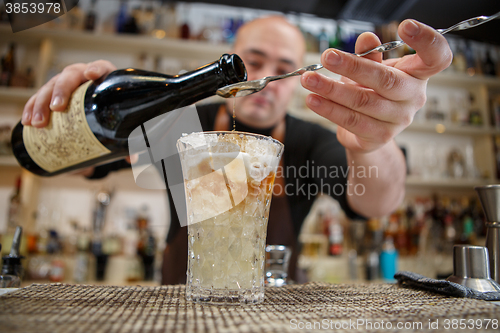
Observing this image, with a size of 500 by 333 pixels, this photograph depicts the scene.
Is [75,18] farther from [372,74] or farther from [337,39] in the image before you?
[372,74]

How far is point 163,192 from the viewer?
250cm

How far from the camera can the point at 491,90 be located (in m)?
2.99

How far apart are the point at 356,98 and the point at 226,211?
30cm

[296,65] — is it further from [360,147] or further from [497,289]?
[497,289]

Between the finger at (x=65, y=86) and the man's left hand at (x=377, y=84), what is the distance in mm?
527

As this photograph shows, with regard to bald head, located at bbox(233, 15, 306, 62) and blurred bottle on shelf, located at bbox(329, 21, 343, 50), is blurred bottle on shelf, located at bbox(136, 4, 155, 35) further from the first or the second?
blurred bottle on shelf, located at bbox(329, 21, 343, 50)

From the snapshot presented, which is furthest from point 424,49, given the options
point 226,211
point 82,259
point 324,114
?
point 82,259

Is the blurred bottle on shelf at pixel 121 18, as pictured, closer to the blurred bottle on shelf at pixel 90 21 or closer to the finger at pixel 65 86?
the blurred bottle on shelf at pixel 90 21

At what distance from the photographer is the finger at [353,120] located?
599 mm

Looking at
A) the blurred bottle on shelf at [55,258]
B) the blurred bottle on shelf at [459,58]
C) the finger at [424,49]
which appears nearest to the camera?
the finger at [424,49]

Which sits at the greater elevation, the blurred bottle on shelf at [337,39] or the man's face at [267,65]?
the blurred bottle on shelf at [337,39]

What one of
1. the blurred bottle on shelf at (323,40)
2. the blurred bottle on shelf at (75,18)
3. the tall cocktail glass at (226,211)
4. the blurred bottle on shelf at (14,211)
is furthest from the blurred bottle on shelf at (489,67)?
the blurred bottle on shelf at (14,211)
